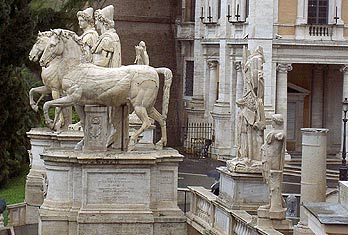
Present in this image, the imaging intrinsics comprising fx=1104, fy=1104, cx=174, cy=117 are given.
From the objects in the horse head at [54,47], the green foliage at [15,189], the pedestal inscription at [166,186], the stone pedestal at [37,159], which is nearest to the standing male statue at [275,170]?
the pedestal inscription at [166,186]

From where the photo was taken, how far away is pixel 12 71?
28.9m

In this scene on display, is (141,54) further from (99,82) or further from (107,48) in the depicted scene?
(99,82)

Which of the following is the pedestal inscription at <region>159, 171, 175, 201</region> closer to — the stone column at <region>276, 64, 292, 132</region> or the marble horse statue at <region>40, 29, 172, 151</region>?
the marble horse statue at <region>40, 29, 172, 151</region>

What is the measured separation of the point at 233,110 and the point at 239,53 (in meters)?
2.13

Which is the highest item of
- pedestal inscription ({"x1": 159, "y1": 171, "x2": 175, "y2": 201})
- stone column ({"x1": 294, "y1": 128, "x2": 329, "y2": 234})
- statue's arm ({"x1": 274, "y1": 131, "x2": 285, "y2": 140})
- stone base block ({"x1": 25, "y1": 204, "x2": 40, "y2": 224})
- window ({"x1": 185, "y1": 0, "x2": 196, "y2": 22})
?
window ({"x1": 185, "y1": 0, "x2": 196, "y2": 22})

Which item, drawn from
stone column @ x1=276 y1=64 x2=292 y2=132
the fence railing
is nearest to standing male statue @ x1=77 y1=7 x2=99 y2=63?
stone column @ x1=276 y1=64 x2=292 y2=132

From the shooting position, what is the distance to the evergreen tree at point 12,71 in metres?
28.7

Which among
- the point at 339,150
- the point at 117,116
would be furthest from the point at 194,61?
the point at 117,116

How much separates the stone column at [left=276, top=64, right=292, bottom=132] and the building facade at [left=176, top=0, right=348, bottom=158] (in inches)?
1.4

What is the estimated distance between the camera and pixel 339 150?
132ft

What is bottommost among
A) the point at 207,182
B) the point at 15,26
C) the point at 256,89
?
the point at 207,182

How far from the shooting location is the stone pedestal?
2198 cm

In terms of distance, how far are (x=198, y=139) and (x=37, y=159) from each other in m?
20.5

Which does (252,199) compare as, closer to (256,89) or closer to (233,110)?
(256,89)
